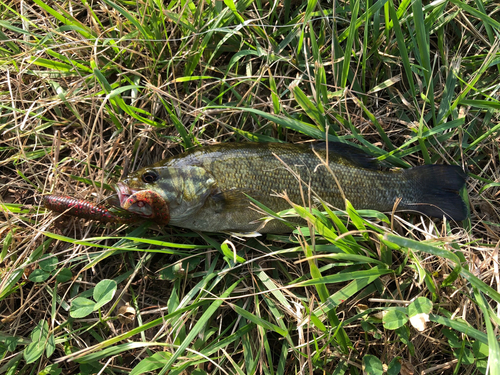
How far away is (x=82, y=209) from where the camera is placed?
10.6 ft

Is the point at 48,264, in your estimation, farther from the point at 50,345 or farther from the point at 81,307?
the point at 50,345

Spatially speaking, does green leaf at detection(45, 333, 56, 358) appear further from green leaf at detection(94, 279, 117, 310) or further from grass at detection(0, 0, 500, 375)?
green leaf at detection(94, 279, 117, 310)

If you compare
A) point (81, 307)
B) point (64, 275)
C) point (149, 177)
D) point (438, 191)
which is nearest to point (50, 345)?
point (81, 307)

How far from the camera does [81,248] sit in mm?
3467

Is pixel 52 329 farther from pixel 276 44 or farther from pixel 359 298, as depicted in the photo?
pixel 276 44

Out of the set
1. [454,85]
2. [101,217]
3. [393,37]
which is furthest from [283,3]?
[101,217]

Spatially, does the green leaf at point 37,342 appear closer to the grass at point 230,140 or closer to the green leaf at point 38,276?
the grass at point 230,140

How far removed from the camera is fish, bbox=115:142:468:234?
321cm

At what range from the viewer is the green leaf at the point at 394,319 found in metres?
2.76

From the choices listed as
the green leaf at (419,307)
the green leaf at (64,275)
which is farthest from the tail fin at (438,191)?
the green leaf at (64,275)

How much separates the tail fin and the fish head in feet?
A: 6.13

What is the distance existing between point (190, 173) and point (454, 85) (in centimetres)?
265

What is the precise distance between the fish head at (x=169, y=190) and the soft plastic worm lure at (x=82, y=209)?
0.19 meters

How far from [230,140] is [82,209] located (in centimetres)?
151
